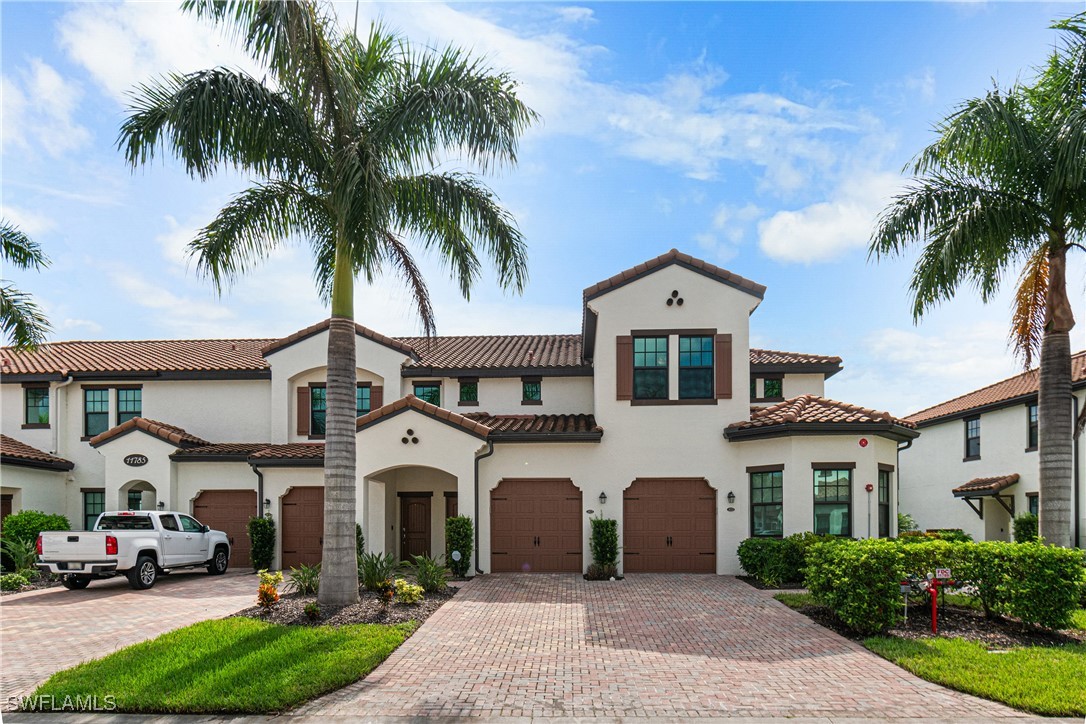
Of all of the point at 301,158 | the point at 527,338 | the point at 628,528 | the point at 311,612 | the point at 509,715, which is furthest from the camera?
the point at 527,338

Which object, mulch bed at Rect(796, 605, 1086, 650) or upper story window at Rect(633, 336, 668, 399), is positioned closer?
mulch bed at Rect(796, 605, 1086, 650)

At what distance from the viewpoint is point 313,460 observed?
63.2 feet

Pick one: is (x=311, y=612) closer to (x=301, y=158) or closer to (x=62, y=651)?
(x=62, y=651)

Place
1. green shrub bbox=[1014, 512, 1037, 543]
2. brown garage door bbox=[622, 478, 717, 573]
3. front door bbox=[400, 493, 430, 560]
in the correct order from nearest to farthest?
1. brown garage door bbox=[622, 478, 717, 573]
2. green shrub bbox=[1014, 512, 1037, 543]
3. front door bbox=[400, 493, 430, 560]

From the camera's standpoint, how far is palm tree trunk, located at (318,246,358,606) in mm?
12172

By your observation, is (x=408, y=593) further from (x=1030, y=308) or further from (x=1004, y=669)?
(x=1030, y=308)

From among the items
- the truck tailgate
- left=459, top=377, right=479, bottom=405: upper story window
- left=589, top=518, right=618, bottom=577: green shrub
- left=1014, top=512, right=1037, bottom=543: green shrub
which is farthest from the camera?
left=459, top=377, right=479, bottom=405: upper story window

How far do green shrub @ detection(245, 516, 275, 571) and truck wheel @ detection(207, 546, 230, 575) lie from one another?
654 millimetres

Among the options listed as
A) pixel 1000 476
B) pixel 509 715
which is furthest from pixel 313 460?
pixel 1000 476

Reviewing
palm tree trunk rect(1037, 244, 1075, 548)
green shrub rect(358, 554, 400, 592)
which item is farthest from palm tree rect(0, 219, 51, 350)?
palm tree trunk rect(1037, 244, 1075, 548)

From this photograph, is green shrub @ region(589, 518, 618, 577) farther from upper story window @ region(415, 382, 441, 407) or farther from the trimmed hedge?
the trimmed hedge

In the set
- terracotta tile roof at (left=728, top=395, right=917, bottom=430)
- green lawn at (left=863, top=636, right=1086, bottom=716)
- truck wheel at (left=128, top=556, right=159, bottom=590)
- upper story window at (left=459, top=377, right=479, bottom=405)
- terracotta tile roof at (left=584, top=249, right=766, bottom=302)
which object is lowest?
truck wheel at (left=128, top=556, right=159, bottom=590)

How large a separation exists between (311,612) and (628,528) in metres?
9.12

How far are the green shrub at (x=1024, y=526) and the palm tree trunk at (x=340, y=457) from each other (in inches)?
700
